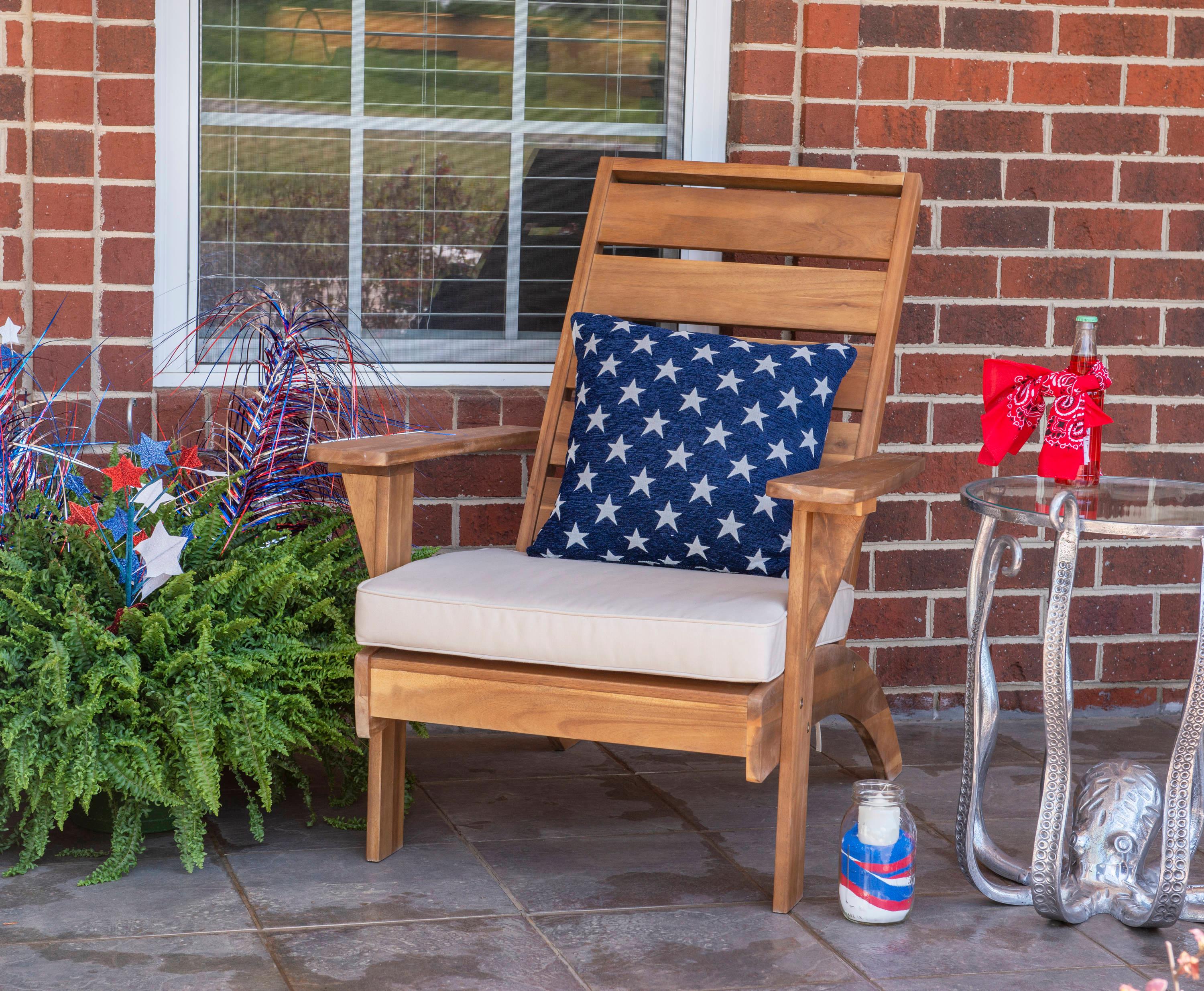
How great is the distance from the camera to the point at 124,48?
2.68m

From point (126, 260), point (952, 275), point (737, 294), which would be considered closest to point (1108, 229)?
point (952, 275)

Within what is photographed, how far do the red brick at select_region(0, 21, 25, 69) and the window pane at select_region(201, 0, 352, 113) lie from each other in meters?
0.34

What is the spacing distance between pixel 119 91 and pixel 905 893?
1.98 meters

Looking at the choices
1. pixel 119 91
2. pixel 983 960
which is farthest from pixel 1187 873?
pixel 119 91

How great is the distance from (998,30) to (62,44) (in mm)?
1818

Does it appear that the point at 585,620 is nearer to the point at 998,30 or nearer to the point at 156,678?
the point at 156,678

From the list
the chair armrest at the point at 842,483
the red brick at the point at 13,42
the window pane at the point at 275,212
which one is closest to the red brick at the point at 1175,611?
the chair armrest at the point at 842,483

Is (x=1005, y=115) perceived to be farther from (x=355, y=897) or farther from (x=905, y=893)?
(x=355, y=897)

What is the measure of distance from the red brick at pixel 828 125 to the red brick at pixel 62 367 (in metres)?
1.47

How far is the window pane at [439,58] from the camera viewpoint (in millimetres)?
2908

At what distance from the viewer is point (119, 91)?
269cm

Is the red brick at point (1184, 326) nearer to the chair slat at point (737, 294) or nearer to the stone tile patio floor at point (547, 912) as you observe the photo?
the chair slat at point (737, 294)

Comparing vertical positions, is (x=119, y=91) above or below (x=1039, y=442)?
above

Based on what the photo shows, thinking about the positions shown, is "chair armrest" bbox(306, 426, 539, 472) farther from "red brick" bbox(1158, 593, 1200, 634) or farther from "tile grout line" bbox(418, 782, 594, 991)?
"red brick" bbox(1158, 593, 1200, 634)
